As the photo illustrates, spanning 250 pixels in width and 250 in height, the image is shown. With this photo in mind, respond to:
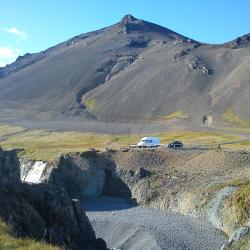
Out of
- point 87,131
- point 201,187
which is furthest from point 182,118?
point 201,187

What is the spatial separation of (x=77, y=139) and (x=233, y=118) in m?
54.7

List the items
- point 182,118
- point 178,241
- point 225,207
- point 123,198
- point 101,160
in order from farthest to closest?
1. point 182,118
2. point 101,160
3. point 123,198
4. point 225,207
5. point 178,241

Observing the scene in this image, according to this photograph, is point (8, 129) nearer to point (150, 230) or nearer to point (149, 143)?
point (149, 143)

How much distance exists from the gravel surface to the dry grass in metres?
30.1

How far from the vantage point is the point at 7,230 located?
21172mm

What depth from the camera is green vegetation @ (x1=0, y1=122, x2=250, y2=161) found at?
110 m

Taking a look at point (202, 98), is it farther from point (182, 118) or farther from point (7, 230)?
point (7, 230)

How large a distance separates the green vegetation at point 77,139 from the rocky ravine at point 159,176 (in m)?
11.0

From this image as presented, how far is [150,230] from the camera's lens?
56.5 meters

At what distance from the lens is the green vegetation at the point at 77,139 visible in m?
110

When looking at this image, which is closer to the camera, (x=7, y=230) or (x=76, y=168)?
(x=7, y=230)

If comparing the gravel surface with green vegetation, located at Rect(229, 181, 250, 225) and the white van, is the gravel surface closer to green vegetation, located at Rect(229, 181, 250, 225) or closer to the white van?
green vegetation, located at Rect(229, 181, 250, 225)

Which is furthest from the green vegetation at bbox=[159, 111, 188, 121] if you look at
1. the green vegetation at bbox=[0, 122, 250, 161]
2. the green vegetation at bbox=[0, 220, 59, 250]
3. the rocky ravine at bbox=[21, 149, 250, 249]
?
the green vegetation at bbox=[0, 220, 59, 250]

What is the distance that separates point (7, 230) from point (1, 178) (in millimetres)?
14835
